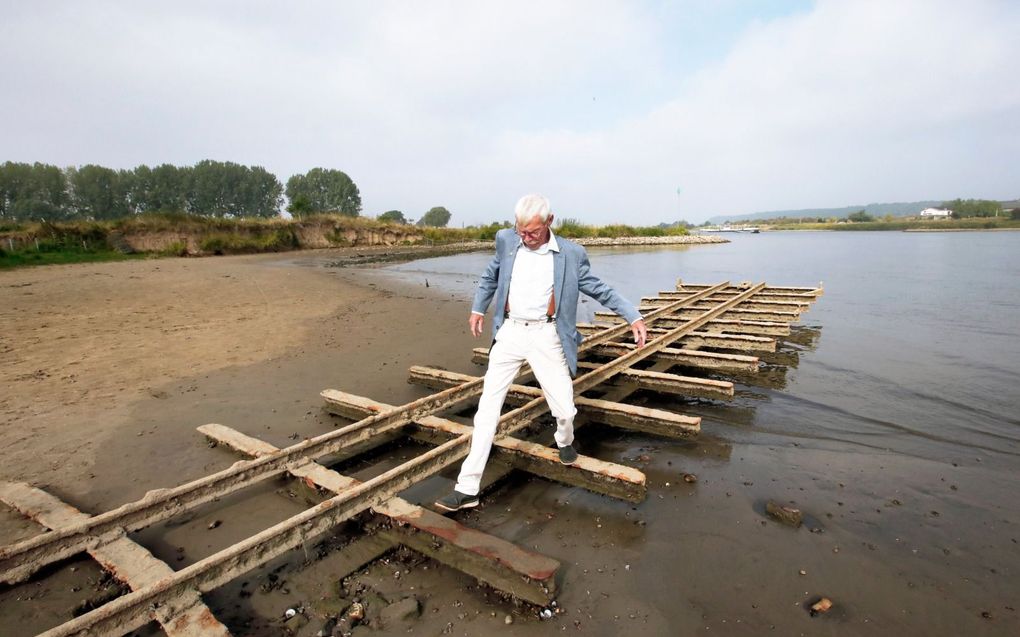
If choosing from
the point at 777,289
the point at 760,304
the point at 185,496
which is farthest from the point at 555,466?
the point at 777,289

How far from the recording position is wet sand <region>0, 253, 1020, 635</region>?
247 cm

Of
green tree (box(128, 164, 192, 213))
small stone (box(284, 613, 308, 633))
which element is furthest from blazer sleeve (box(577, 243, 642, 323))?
green tree (box(128, 164, 192, 213))

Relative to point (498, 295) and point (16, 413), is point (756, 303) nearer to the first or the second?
point (498, 295)

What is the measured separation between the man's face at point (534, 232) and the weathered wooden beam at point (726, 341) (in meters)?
5.30

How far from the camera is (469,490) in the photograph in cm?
327

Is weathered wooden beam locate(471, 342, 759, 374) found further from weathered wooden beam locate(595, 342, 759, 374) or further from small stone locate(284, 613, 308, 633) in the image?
small stone locate(284, 613, 308, 633)

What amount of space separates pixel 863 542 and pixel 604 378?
120 inches

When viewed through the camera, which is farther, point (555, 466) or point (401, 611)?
point (555, 466)

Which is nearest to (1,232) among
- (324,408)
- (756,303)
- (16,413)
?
(16,413)

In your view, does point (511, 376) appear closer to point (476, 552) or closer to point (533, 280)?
point (533, 280)

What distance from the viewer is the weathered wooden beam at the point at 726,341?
7.39m

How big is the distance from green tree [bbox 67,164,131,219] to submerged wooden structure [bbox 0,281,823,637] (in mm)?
82819

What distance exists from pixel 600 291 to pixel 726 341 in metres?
5.04

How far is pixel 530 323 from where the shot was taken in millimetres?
3369
